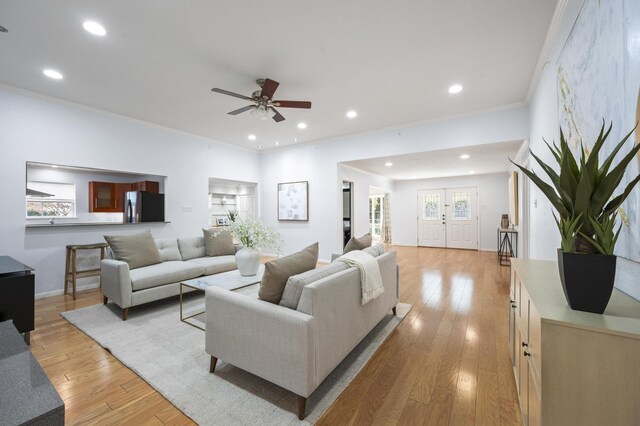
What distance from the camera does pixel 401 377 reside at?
1.93 metres

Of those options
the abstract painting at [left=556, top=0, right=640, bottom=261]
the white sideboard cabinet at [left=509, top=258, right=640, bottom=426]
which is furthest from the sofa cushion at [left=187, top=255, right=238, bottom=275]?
the abstract painting at [left=556, top=0, right=640, bottom=261]

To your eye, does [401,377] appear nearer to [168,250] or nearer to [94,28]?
[168,250]

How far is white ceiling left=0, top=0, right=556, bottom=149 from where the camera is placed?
2.17m

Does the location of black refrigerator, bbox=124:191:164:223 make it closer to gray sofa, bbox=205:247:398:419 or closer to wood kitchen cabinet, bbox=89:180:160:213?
wood kitchen cabinet, bbox=89:180:160:213

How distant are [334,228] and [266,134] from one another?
2475 mm

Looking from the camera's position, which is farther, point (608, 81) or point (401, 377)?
point (401, 377)

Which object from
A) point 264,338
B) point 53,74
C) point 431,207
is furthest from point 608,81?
point 431,207

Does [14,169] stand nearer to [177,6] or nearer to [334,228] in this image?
[177,6]

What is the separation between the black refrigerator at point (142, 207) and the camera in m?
4.62

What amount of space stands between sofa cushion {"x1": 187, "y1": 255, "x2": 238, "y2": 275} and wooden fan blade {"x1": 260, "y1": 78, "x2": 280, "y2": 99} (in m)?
2.40

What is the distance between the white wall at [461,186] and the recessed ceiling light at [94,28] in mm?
8360

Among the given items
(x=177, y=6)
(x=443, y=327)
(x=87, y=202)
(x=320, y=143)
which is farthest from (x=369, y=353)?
(x=87, y=202)

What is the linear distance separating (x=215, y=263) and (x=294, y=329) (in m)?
2.69

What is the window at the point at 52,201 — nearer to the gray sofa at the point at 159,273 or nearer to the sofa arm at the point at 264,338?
the gray sofa at the point at 159,273
